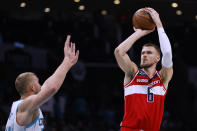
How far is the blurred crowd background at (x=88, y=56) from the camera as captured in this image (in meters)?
10.4

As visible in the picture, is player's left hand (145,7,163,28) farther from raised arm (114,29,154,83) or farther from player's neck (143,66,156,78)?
player's neck (143,66,156,78)

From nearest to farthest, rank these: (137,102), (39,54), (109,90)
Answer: (137,102) → (39,54) → (109,90)

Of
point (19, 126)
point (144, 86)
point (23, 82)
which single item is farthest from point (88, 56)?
point (19, 126)

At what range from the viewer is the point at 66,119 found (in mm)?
12430

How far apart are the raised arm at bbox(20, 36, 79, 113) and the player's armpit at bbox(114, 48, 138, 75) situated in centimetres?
122

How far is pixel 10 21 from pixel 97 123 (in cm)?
584

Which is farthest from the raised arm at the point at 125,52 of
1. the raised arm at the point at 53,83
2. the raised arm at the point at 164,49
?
the raised arm at the point at 53,83

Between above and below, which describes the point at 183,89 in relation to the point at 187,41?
below

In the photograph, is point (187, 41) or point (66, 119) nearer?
point (66, 119)

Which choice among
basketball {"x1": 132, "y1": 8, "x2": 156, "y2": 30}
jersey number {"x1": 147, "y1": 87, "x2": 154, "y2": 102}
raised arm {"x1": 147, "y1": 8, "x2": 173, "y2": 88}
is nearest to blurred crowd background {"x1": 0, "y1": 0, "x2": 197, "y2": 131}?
basketball {"x1": 132, "y1": 8, "x2": 156, "y2": 30}

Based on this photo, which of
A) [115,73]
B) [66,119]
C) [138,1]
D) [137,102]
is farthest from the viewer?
[115,73]

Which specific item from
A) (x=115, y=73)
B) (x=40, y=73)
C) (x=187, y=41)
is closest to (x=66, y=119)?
(x=40, y=73)

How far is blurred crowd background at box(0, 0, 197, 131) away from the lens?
1035 centimetres

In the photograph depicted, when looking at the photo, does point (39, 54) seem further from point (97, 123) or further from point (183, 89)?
point (183, 89)
